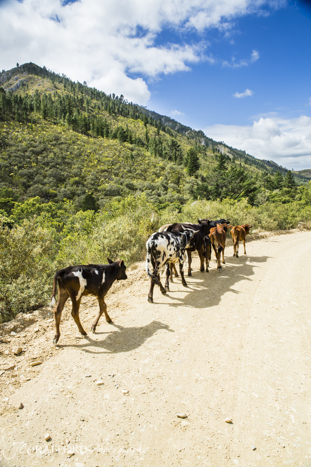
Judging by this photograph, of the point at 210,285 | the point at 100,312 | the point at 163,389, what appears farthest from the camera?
the point at 210,285

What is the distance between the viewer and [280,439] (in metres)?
2.92

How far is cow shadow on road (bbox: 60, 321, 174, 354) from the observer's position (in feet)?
15.1

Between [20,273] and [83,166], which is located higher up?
[83,166]

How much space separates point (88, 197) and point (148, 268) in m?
47.4

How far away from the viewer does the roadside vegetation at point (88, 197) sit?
27.0ft

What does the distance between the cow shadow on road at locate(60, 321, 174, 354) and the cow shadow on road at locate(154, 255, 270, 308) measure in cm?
130

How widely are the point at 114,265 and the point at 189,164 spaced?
7825 centimetres

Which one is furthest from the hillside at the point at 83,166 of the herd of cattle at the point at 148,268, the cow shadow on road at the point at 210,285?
the herd of cattle at the point at 148,268

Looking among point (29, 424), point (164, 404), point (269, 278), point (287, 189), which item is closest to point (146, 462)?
point (164, 404)

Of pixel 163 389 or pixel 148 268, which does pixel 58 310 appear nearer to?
pixel 163 389

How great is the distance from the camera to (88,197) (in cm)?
5091

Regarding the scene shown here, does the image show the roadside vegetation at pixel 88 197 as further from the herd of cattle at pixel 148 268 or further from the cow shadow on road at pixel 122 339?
the cow shadow on road at pixel 122 339

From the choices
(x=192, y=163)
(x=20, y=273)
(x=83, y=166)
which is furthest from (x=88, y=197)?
(x=20, y=273)

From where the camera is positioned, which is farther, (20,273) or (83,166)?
(83,166)
